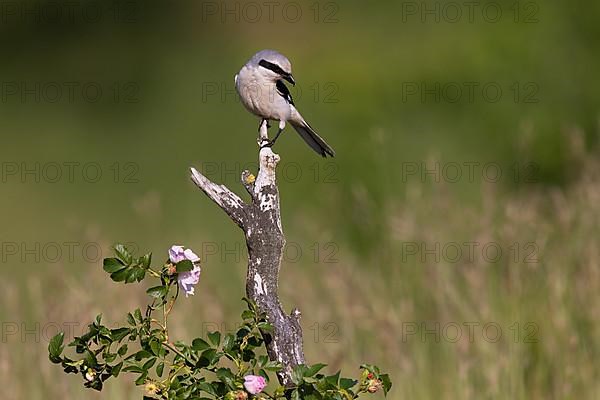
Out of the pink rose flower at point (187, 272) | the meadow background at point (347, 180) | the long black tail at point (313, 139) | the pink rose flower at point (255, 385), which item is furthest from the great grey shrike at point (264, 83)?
the meadow background at point (347, 180)

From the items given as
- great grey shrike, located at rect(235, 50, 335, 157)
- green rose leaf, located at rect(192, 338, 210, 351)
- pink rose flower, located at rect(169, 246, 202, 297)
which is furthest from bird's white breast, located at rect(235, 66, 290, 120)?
green rose leaf, located at rect(192, 338, 210, 351)

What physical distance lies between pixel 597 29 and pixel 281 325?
8514 mm

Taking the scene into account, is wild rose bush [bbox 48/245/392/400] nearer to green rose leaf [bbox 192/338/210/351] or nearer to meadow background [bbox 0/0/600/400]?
green rose leaf [bbox 192/338/210/351]

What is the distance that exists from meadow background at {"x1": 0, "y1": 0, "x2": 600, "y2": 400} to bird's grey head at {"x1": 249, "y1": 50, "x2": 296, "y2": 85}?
129cm

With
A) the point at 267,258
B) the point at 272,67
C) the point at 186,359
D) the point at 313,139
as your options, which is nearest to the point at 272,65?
the point at 272,67

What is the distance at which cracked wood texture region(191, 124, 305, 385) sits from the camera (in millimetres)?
2771

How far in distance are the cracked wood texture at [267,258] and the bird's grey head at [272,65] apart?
64 centimetres

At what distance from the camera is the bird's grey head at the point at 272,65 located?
3.43 meters

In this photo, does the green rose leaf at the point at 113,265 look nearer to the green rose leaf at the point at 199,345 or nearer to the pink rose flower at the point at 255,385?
the green rose leaf at the point at 199,345

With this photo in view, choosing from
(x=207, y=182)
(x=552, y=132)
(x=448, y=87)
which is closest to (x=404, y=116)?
(x=448, y=87)

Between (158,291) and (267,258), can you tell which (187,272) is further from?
(267,258)

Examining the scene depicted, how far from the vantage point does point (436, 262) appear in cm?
504

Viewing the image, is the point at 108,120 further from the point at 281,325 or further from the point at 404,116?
the point at 281,325

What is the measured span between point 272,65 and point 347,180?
21.7 feet
